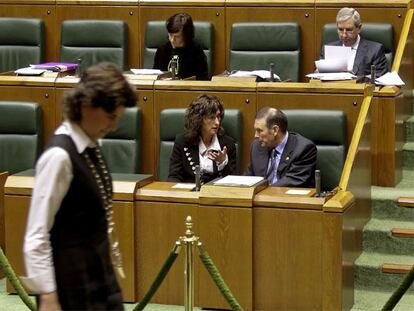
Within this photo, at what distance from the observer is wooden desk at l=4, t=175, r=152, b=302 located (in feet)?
13.7

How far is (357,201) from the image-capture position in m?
4.28

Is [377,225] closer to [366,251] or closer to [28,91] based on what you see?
[366,251]

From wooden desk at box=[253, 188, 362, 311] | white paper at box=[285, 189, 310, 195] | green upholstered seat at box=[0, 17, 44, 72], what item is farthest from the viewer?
green upholstered seat at box=[0, 17, 44, 72]

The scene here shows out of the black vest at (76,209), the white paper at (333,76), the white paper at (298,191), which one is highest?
the white paper at (333,76)

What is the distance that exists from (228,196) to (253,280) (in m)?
0.33

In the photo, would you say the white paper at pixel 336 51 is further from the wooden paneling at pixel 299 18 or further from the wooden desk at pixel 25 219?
the wooden desk at pixel 25 219

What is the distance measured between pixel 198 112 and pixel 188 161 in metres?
0.22

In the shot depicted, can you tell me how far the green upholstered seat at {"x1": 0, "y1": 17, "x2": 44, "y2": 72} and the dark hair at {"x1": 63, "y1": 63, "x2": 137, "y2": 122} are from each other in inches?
145

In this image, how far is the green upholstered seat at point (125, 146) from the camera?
472 centimetres

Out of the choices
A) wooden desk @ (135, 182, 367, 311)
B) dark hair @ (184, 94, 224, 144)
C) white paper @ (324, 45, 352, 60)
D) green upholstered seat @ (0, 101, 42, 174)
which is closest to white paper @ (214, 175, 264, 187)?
wooden desk @ (135, 182, 367, 311)

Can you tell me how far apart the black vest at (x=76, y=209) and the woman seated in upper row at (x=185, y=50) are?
3.16m

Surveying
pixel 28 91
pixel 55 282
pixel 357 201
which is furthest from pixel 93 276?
pixel 28 91

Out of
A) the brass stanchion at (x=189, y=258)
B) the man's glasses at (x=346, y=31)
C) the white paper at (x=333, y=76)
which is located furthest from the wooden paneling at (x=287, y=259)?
the man's glasses at (x=346, y=31)

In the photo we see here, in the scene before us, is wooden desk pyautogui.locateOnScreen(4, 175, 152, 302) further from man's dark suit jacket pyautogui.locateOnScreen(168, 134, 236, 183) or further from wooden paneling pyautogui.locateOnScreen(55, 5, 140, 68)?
wooden paneling pyautogui.locateOnScreen(55, 5, 140, 68)
